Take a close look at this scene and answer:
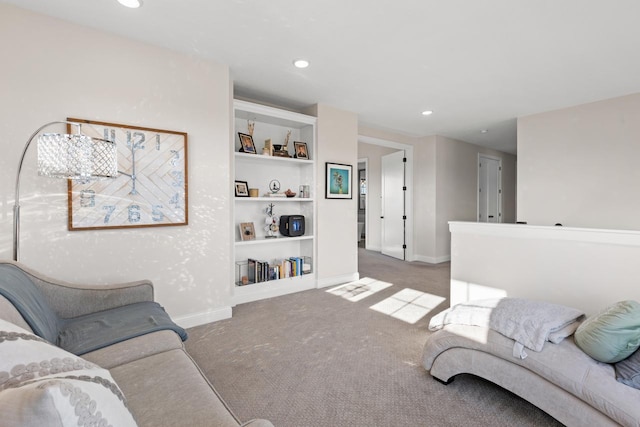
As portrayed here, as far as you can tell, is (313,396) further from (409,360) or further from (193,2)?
(193,2)

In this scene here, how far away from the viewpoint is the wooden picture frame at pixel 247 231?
378cm

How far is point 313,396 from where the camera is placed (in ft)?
6.21

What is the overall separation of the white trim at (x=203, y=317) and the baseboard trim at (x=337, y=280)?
1441mm

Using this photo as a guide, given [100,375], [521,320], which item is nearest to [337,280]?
[521,320]

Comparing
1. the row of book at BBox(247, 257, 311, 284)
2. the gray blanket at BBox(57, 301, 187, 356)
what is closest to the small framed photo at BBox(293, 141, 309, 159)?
the row of book at BBox(247, 257, 311, 284)

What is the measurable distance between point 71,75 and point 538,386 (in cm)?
370

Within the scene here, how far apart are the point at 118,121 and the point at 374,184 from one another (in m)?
5.71

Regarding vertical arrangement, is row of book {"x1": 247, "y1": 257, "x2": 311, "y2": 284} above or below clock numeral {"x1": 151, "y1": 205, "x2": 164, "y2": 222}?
below

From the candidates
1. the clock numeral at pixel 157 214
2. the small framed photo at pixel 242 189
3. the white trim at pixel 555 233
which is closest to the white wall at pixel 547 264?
the white trim at pixel 555 233

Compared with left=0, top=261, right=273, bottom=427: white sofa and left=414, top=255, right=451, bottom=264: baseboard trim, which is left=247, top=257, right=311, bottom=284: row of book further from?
left=414, top=255, right=451, bottom=264: baseboard trim

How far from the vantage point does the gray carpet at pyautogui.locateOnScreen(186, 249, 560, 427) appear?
5.65 ft

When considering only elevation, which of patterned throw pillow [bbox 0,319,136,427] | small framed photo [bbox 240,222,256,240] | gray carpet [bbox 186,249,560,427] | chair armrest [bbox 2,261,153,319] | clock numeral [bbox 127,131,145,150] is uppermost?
clock numeral [bbox 127,131,145,150]

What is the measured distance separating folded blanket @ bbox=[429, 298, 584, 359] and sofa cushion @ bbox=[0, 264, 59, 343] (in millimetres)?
2246

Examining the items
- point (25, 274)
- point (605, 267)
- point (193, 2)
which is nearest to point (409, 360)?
point (605, 267)
